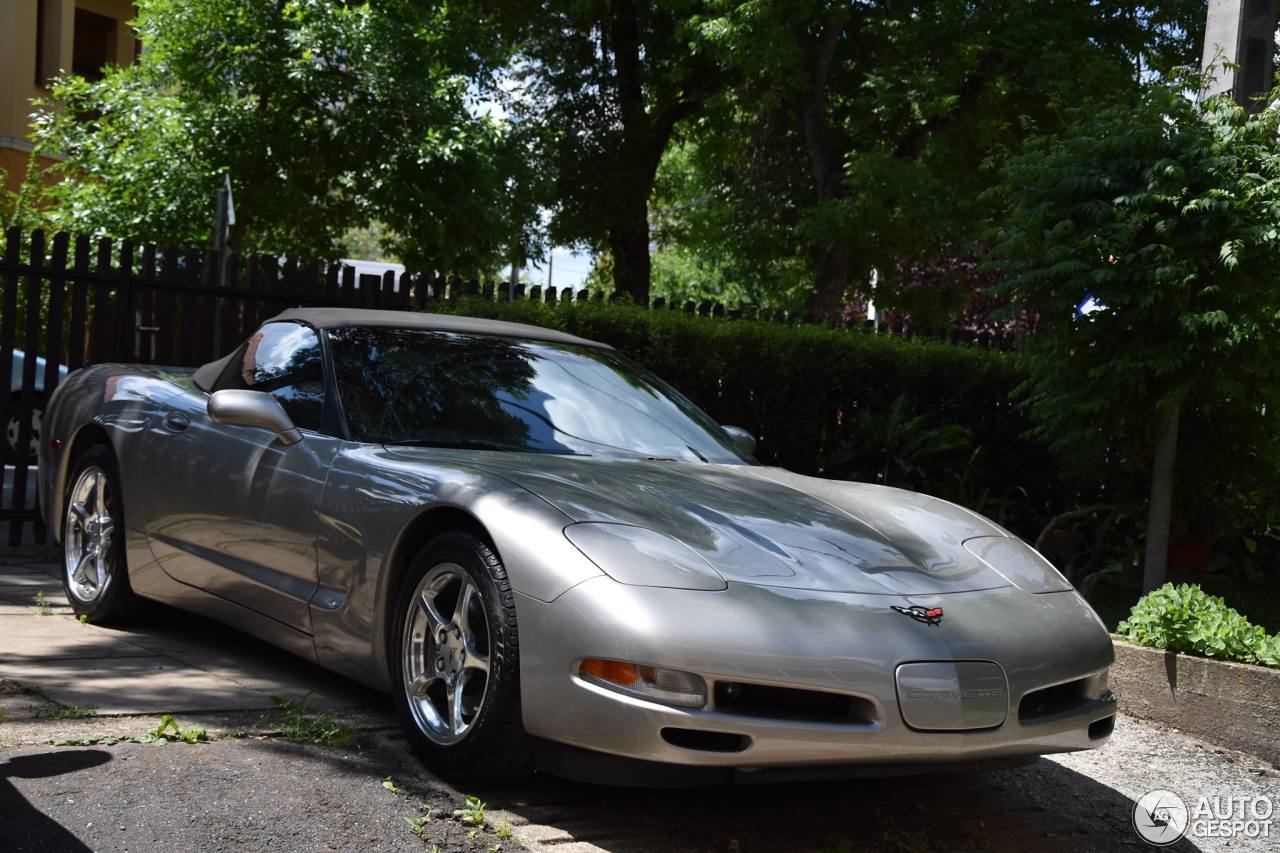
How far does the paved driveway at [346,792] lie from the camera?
3.14 meters

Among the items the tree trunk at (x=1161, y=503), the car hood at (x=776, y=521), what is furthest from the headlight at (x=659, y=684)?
the tree trunk at (x=1161, y=503)

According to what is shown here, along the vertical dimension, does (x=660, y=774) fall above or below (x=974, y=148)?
below

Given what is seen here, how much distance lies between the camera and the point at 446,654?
3.64 m

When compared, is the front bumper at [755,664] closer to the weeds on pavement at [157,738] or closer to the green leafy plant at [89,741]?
the weeds on pavement at [157,738]

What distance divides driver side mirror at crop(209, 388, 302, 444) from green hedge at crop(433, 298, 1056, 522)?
4001 millimetres

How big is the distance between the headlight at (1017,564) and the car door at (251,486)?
82.6 inches

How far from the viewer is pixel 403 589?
12.4 feet

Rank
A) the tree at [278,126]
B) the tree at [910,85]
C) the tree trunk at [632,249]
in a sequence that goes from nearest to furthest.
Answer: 1. the tree at [278,126]
2. the tree at [910,85]
3. the tree trunk at [632,249]

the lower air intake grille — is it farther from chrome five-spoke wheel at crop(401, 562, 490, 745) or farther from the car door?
the car door

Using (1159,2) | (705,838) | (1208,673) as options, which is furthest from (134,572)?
(1159,2)

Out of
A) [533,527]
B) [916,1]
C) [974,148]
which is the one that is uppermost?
[916,1]

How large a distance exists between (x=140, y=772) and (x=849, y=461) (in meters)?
6.56

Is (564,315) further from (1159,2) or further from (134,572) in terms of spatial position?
(1159,2)

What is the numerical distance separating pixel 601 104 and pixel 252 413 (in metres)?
19.9
